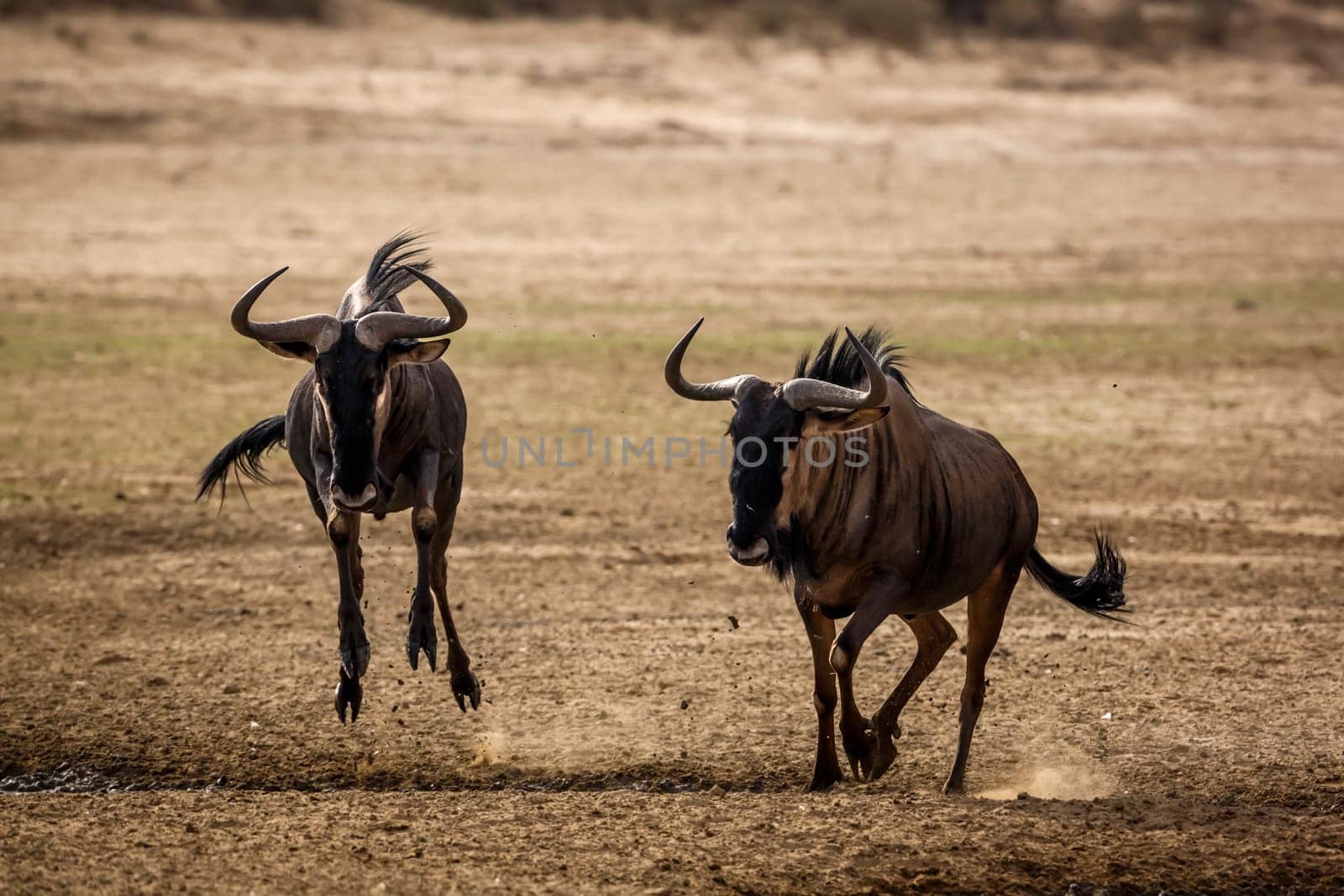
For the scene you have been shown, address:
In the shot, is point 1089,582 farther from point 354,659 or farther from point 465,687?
point 354,659

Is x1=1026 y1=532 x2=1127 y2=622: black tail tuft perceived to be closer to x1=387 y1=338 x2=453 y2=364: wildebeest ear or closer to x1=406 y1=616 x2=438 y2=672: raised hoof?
x1=406 y1=616 x2=438 y2=672: raised hoof

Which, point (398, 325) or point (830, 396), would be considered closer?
point (830, 396)

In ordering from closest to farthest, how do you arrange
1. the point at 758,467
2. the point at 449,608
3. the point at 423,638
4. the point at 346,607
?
the point at 758,467, the point at 346,607, the point at 423,638, the point at 449,608

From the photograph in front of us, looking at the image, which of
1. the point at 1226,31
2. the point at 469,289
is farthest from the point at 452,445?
the point at 1226,31

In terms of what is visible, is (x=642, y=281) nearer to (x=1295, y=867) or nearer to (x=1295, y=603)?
(x=1295, y=603)

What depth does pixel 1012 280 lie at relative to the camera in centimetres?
2514

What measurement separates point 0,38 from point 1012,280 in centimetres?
2052

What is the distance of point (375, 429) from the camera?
8.05m

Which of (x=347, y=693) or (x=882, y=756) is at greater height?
(x=347, y=693)

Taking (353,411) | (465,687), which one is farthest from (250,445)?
(353,411)

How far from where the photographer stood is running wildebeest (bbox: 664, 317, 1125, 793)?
301 inches

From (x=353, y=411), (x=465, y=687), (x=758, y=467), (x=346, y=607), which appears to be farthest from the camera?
(x=465, y=687)

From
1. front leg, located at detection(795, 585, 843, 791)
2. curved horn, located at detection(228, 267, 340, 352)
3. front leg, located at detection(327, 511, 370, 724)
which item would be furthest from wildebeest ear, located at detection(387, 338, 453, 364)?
front leg, located at detection(795, 585, 843, 791)

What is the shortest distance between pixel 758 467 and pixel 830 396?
0.48 m
